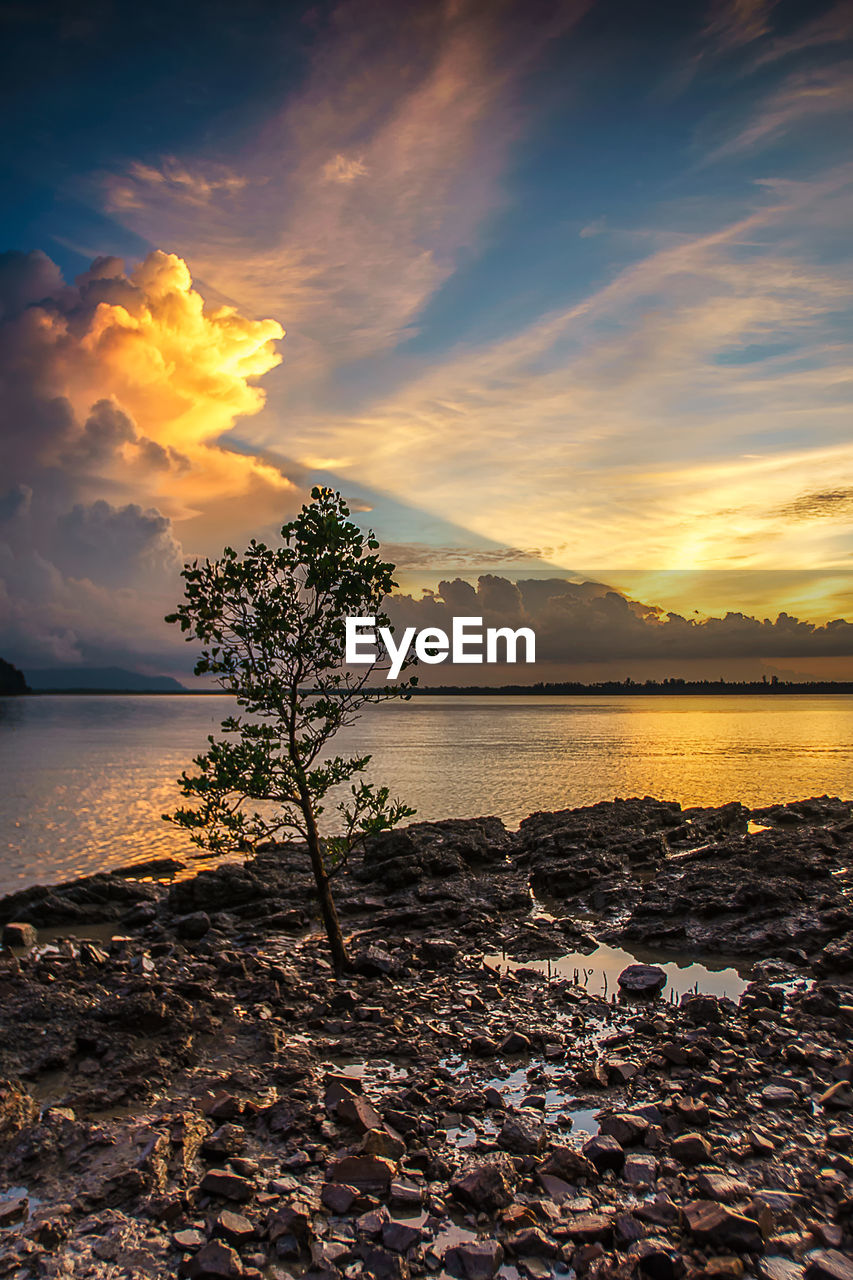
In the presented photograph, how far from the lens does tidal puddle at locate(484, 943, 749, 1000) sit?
1644 cm

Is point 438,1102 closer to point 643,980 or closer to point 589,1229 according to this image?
point 589,1229

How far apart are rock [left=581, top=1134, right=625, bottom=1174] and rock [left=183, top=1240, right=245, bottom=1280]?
4.35m

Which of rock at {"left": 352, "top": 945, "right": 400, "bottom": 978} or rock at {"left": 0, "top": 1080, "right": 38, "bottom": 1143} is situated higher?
rock at {"left": 0, "top": 1080, "right": 38, "bottom": 1143}

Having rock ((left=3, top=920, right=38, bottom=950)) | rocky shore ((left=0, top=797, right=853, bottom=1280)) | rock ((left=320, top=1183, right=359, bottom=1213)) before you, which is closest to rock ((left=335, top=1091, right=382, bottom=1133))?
rocky shore ((left=0, top=797, right=853, bottom=1280))

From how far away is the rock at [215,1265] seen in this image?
7270mm

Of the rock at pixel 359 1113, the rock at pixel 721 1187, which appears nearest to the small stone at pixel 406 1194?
the rock at pixel 359 1113

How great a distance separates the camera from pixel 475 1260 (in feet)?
24.5

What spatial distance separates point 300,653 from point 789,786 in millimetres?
62554

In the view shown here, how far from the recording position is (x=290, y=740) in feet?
58.1

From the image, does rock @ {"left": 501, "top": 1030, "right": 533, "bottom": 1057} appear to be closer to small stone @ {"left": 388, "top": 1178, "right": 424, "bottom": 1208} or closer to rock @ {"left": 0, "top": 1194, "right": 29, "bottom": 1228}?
small stone @ {"left": 388, "top": 1178, "right": 424, "bottom": 1208}

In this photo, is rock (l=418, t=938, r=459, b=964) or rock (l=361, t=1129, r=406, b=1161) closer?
rock (l=361, t=1129, r=406, b=1161)

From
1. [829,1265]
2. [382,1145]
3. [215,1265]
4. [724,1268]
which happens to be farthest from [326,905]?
[829,1265]

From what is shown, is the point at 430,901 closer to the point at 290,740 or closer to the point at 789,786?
the point at 290,740

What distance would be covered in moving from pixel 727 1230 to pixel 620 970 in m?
10.8
